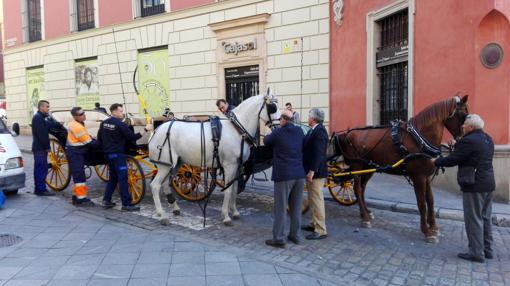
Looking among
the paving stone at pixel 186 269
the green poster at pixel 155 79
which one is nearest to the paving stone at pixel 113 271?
the paving stone at pixel 186 269

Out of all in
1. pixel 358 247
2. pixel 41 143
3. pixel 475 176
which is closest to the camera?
pixel 475 176

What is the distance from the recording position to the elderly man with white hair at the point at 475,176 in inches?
190

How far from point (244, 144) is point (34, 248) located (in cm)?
305

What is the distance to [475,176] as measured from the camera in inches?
192

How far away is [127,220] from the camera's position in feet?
21.8

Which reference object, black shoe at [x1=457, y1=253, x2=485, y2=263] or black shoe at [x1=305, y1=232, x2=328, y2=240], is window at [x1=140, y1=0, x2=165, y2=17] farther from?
black shoe at [x1=457, y1=253, x2=485, y2=263]

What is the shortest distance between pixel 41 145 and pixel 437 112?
22.5 feet

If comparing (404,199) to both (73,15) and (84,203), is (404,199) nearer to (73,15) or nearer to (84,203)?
(84,203)

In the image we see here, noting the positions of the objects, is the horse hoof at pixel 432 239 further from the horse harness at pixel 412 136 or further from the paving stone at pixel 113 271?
the paving stone at pixel 113 271

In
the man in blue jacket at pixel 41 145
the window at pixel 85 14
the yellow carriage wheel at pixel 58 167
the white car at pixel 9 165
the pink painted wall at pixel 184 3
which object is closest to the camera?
the white car at pixel 9 165

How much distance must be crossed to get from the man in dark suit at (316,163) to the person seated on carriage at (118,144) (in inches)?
110

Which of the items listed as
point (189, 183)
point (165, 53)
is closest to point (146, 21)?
point (165, 53)

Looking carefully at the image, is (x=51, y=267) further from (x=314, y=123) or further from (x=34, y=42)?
(x=34, y=42)

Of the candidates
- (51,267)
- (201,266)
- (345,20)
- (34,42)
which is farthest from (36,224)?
(34,42)
